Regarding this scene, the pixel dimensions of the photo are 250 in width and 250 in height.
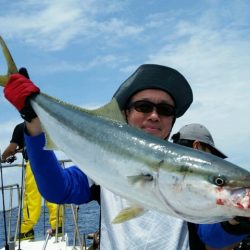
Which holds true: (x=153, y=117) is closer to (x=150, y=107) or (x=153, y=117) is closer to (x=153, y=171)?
(x=150, y=107)

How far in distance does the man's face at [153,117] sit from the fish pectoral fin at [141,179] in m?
0.94

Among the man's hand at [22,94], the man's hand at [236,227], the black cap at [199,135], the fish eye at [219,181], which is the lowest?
the man's hand at [236,227]

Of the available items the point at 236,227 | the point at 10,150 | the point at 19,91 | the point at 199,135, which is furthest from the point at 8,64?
the point at 10,150

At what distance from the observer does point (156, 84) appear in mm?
3541

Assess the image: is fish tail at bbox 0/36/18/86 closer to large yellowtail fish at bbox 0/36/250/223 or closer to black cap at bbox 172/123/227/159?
large yellowtail fish at bbox 0/36/250/223

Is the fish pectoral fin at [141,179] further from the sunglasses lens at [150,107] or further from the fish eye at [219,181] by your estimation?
the sunglasses lens at [150,107]

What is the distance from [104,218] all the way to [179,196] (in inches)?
46.0

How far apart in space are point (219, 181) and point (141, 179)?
1.35 feet

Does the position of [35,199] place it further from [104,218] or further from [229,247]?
[229,247]

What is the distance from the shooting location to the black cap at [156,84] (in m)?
3.57

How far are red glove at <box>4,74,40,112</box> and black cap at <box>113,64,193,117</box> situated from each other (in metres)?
0.70

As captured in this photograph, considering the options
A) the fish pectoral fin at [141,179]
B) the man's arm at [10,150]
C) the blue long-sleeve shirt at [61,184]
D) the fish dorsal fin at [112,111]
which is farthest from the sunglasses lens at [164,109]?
the man's arm at [10,150]

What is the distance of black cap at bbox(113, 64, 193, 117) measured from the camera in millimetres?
3568

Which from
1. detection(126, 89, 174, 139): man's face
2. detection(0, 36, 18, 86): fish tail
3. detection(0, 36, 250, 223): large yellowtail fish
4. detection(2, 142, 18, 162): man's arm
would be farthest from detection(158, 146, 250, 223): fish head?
detection(2, 142, 18, 162): man's arm
